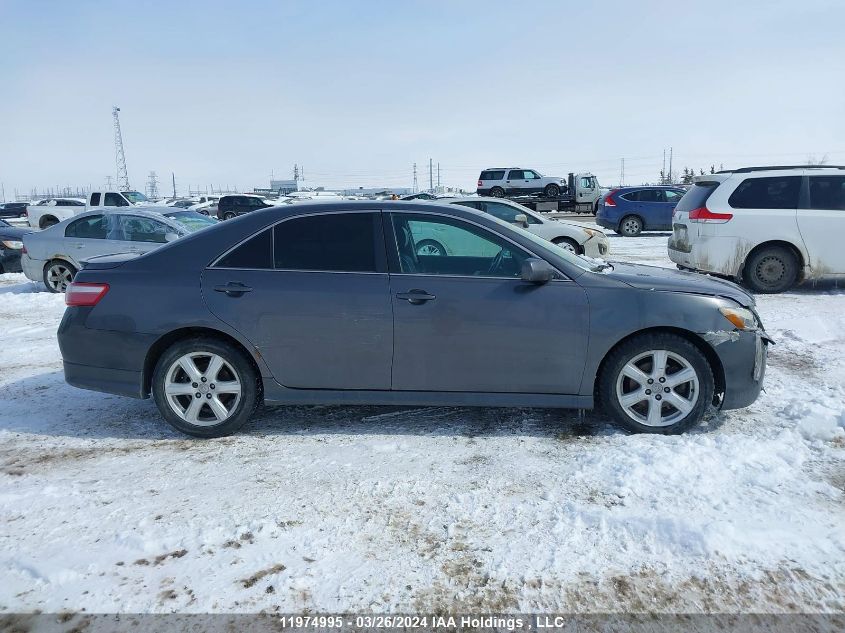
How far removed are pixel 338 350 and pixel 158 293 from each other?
127 centimetres

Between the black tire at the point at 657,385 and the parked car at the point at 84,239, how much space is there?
8112mm

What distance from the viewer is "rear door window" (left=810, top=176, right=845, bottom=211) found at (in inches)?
348

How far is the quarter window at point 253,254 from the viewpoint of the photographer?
4184 millimetres

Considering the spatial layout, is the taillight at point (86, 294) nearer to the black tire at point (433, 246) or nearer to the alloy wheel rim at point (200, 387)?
the alloy wheel rim at point (200, 387)

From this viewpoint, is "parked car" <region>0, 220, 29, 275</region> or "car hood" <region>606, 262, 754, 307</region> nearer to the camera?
"car hood" <region>606, 262, 754, 307</region>

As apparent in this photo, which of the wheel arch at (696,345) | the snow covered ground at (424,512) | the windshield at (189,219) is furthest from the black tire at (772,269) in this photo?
the windshield at (189,219)

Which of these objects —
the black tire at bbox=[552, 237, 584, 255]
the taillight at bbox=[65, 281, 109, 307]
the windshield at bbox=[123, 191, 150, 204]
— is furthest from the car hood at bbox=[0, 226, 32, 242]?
the windshield at bbox=[123, 191, 150, 204]

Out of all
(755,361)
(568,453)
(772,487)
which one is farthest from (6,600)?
(755,361)

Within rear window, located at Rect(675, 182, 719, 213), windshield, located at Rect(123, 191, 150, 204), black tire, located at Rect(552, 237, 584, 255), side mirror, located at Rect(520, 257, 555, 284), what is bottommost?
black tire, located at Rect(552, 237, 584, 255)

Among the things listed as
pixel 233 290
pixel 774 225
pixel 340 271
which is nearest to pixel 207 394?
pixel 233 290

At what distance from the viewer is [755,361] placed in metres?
4.00

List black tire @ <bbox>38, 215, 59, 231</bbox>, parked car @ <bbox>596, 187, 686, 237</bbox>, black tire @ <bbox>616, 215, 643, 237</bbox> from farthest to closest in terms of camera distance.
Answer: black tire @ <bbox>38, 215, 59, 231</bbox>, black tire @ <bbox>616, 215, 643, 237</bbox>, parked car @ <bbox>596, 187, 686, 237</bbox>

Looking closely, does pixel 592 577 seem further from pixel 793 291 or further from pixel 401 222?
pixel 793 291

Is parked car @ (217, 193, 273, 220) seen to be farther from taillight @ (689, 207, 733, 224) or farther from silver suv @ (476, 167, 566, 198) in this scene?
taillight @ (689, 207, 733, 224)
